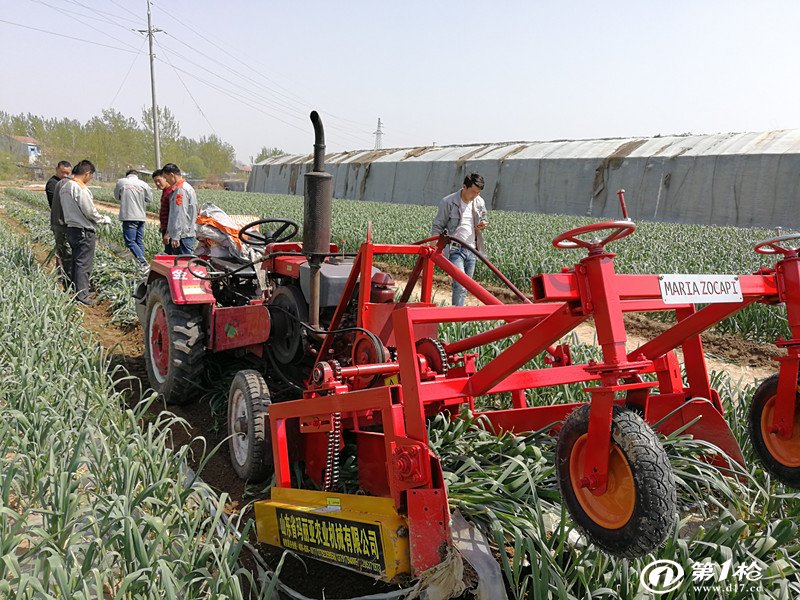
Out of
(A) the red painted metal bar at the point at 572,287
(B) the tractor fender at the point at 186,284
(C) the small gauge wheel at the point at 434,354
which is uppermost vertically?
(A) the red painted metal bar at the point at 572,287

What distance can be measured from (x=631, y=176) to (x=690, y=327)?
2416 centimetres

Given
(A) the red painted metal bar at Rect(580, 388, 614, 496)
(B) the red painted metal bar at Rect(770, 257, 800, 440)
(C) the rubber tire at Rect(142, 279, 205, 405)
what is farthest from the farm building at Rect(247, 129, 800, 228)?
(A) the red painted metal bar at Rect(580, 388, 614, 496)

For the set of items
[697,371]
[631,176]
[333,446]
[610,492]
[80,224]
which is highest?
[631,176]

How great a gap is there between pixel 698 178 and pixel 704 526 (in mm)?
23010

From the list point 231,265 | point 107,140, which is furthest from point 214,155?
point 231,265

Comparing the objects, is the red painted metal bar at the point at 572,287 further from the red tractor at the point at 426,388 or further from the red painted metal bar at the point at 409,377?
the red painted metal bar at the point at 409,377

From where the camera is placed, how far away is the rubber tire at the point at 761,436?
2.43 m

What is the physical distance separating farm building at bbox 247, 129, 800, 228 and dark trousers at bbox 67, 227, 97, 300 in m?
20.1

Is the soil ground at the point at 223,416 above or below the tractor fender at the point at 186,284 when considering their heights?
below

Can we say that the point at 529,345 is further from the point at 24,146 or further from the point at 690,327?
the point at 24,146

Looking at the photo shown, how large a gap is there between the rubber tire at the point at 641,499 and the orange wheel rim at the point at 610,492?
0.07 ft

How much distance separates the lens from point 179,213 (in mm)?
8062

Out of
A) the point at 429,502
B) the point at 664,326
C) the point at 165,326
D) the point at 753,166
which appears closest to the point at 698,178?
Result: the point at 753,166

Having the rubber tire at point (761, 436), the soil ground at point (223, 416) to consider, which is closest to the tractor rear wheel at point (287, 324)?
the soil ground at point (223, 416)
